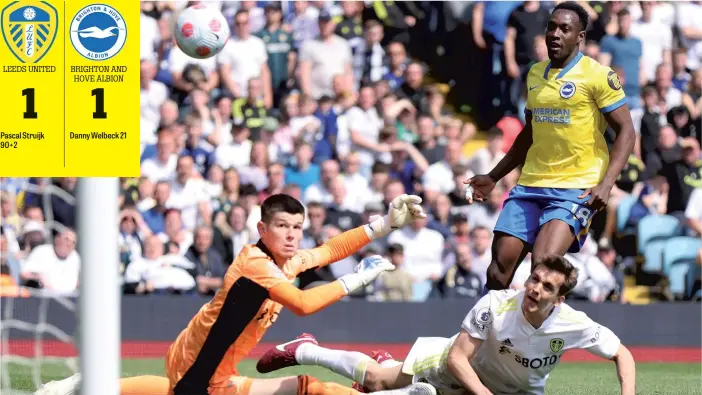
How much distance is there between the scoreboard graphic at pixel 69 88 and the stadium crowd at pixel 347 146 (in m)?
6.59

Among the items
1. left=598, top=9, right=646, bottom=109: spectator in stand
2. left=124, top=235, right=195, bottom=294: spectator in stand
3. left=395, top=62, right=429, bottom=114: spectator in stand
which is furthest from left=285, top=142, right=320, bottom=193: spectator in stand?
left=598, top=9, right=646, bottom=109: spectator in stand

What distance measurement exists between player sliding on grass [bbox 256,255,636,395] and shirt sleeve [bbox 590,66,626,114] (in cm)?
145

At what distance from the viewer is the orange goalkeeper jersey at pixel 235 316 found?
6281 mm

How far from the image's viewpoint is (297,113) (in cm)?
1323

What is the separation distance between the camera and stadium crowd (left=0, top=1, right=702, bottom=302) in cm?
1207

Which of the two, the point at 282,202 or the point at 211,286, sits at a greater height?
the point at 282,202

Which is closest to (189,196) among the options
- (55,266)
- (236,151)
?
(236,151)

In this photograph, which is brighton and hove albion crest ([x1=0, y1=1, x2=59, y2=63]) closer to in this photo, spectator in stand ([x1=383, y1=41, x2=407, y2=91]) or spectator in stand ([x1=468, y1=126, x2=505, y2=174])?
spectator in stand ([x1=468, y1=126, x2=505, y2=174])

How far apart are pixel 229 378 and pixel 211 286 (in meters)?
5.55

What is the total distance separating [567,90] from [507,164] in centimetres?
→ 67

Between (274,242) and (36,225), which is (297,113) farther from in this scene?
(274,242)

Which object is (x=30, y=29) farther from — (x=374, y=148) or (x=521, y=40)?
(x=521, y=40)

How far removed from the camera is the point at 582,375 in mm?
9750

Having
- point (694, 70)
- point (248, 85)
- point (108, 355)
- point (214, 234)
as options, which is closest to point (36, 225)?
point (214, 234)
